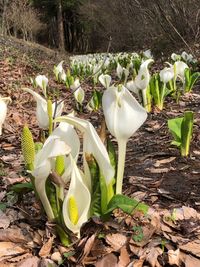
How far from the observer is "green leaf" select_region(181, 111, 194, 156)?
182cm

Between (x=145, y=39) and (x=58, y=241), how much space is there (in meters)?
13.5

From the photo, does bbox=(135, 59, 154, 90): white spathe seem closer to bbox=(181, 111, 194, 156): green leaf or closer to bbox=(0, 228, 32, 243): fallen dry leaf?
bbox=(181, 111, 194, 156): green leaf

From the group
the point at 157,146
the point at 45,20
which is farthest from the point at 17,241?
the point at 45,20

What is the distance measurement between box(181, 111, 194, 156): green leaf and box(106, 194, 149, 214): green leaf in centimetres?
70

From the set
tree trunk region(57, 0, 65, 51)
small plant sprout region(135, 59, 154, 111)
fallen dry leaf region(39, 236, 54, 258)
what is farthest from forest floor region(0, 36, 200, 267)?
tree trunk region(57, 0, 65, 51)

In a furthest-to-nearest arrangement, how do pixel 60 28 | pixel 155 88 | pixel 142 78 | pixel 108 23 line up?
pixel 60 28, pixel 108 23, pixel 155 88, pixel 142 78

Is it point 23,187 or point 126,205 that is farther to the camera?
point 23,187

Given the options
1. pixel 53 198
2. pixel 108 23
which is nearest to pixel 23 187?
pixel 53 198

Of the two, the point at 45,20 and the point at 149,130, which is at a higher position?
the point at 45,20

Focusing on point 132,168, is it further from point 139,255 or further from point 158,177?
point 139,255

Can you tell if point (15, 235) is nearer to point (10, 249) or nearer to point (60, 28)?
point (10, 249)

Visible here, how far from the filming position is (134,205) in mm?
1214

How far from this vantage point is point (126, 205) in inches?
47.9

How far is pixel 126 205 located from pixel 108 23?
791 inches
